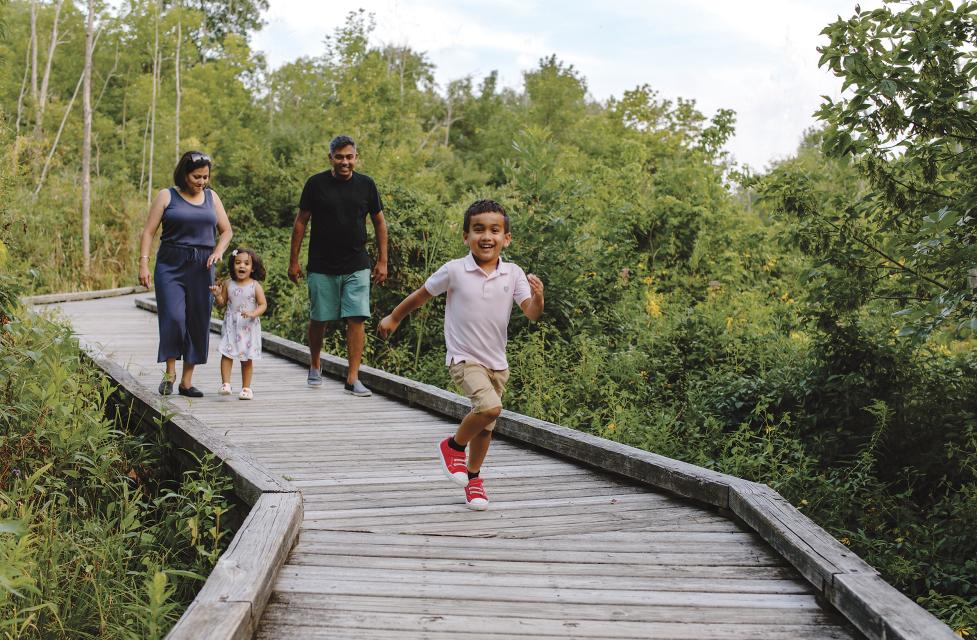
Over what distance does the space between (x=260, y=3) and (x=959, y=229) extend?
2396 inches

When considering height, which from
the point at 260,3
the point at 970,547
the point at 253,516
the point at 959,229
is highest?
the point at 260,3

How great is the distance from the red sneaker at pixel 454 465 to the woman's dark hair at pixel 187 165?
141 inches

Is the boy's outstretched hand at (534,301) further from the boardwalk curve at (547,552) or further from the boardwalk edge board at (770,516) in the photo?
the boardwalk edge board at (770,516)

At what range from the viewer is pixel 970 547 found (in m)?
5.70

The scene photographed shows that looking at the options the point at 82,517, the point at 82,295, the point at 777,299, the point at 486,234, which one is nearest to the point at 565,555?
the point at 486,234

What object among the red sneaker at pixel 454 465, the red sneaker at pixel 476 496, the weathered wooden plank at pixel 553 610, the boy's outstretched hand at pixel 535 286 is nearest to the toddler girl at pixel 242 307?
the red sneaker at pixel 454 465

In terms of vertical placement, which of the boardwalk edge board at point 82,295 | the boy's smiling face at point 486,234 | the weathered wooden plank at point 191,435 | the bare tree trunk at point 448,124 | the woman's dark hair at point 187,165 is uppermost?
the bare tree trunk at point 448,124

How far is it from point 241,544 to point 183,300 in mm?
4204

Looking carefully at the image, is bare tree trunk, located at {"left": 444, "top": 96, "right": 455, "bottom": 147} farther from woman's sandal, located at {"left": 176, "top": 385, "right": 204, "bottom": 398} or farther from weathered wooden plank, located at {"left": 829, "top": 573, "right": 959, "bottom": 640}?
weathered wooden plank, located at {"left": 829, "top": 573, "right": 959, "bottom": 640}

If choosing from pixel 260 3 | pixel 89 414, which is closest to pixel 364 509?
pixel 89 414

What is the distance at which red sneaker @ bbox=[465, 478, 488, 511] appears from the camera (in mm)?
4828

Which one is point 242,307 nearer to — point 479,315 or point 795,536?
point 479,315

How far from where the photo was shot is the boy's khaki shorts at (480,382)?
188 inches

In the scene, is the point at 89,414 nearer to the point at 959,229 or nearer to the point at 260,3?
the point at 959,229
